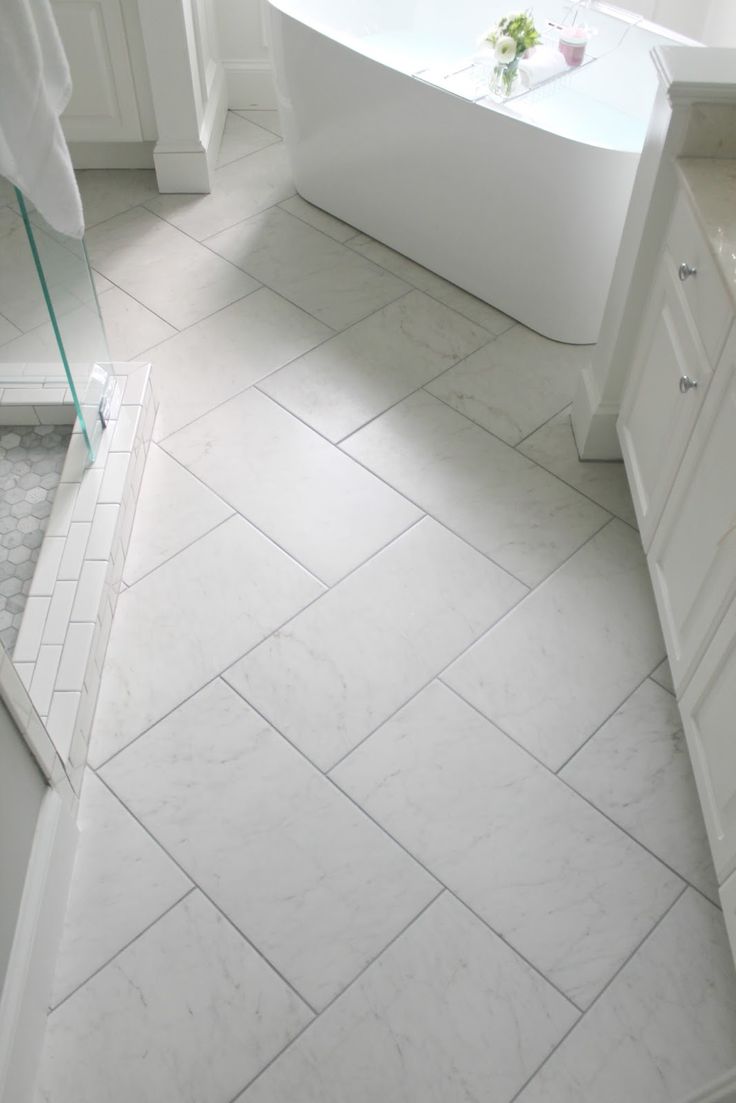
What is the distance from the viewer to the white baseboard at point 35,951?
4.45ft

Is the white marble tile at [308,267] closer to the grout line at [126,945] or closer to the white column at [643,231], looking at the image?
the white column at [643,231]

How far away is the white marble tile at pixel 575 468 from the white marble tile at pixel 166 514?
798 mm

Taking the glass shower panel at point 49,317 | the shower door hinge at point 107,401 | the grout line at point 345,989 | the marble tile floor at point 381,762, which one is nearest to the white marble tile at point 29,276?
the glass shower panel at point 49,317

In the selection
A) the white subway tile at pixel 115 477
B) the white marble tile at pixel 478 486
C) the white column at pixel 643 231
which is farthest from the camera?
the white marble tile at pixel 478 486

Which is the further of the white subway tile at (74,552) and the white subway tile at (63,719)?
the white subway tile at (74,552)

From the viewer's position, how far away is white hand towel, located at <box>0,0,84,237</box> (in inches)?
62.9

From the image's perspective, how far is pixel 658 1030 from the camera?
5.00 feet

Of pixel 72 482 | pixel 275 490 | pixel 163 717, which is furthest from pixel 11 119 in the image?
pixel 163 717

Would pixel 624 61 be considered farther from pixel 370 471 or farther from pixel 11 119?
pixel 11 119

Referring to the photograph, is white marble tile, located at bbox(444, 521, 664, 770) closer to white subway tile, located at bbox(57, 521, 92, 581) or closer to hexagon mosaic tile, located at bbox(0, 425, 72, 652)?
white subway tile, located at bbox(57, 521, 92, 581)

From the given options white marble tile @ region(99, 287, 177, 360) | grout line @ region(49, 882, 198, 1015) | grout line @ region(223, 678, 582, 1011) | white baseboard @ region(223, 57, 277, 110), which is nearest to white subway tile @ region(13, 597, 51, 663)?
grout line @ region(223, 678, 582, 1011)

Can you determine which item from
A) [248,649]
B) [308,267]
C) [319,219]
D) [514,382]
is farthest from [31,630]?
[319,219]

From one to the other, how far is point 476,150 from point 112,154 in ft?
4.64

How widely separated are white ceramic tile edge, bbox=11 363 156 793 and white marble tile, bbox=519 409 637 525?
975 mm
